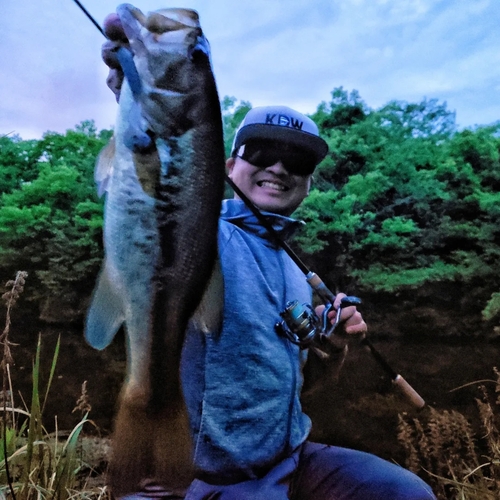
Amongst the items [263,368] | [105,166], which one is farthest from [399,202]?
[105,166]

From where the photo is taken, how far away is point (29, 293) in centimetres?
134

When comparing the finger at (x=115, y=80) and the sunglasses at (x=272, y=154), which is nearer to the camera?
the finger at (x=115, y=80)

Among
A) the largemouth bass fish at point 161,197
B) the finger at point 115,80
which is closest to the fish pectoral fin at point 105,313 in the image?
the largemouth bass fish at point 161,197

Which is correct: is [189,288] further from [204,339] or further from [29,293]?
[29,293]

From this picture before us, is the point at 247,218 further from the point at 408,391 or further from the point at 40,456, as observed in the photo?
the point at 40,456

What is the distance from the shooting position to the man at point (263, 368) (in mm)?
948

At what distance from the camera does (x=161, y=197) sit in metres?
0.68

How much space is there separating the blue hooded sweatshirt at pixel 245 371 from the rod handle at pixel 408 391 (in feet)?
1.13

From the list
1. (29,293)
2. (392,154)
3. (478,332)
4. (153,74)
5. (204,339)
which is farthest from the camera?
(392,154)

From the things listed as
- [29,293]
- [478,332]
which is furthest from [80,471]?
[478,332]

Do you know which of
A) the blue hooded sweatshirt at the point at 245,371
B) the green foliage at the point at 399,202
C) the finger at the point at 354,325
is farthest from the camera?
the green foliage at the point at 399,202

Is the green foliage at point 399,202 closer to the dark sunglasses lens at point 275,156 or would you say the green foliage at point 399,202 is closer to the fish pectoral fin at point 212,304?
the dark sunglasses lens at point 275,156

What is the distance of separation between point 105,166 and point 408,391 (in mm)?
1024

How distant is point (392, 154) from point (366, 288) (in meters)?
0.47
